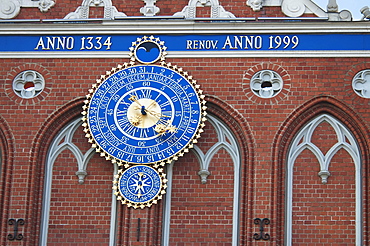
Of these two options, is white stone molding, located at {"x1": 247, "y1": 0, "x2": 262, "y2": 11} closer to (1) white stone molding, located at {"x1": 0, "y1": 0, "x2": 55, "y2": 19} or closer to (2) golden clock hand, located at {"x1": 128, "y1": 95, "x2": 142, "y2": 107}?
(2) golden clock hand, located at {"x1": 128, "y1": 95, "x2": 142, "y2": 107}

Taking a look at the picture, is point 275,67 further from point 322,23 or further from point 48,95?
point 48,95

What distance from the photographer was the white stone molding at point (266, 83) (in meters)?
24.1

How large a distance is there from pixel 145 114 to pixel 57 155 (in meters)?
1.91

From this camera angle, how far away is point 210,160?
24.0 meters

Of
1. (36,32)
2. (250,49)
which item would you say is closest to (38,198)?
(36,32)

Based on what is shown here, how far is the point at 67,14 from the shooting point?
2502 cm

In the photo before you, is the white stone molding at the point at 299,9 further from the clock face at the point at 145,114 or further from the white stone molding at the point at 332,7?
the clock face at the point at 145,114

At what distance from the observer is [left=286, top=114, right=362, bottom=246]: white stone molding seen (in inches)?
927

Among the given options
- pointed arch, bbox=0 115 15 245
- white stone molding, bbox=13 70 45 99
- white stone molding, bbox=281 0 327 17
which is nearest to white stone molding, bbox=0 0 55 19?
white stone molding, bbox=13 70 45 99

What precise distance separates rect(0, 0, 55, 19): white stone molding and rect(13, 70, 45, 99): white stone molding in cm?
132

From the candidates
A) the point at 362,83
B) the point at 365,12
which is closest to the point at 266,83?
the point at 362,83

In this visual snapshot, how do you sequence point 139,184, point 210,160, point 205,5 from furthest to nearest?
point 205,5
point 210,160
point 139,184

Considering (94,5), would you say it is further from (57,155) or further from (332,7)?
(332,7)

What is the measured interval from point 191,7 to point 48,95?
3318mm
